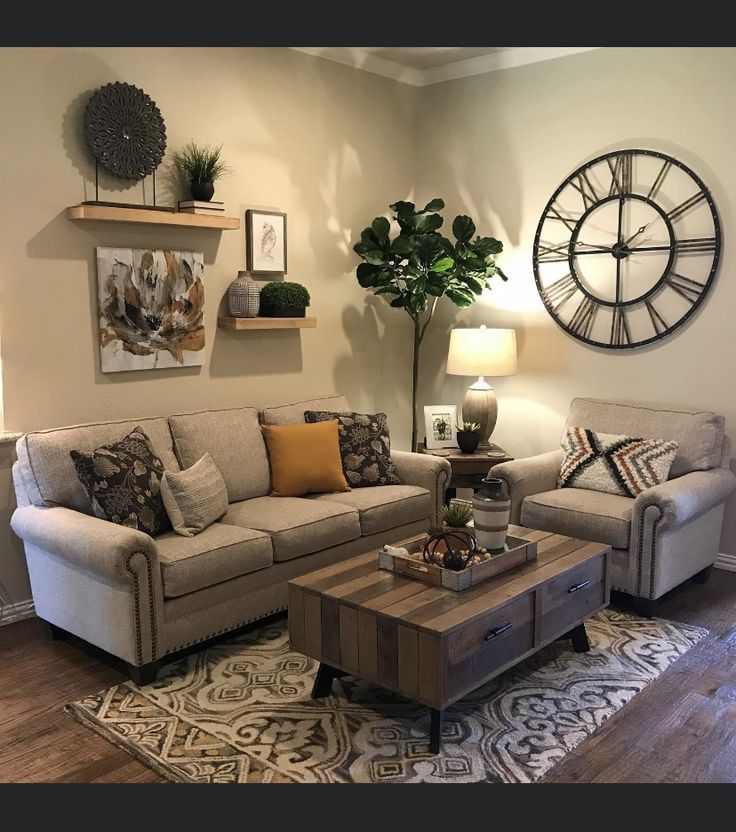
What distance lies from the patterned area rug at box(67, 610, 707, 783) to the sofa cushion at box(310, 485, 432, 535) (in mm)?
821

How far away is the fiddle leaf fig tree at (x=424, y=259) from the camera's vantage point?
4.93 m

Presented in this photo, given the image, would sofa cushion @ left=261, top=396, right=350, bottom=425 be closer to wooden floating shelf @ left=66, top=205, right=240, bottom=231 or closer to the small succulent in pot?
wooden floating shelf @ left=66, top=205, right=240, bottom=231

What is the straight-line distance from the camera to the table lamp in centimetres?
486

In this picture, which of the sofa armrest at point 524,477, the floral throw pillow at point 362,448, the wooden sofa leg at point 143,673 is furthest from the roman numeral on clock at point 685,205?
the wooden sofa leg at point 143,673

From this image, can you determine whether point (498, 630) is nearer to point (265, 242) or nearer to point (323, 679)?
point (323, 679)

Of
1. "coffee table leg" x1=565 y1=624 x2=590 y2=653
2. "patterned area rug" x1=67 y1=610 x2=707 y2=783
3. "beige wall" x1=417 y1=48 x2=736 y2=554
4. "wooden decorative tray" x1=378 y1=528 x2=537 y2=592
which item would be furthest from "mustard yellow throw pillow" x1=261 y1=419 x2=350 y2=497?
"beige wall" x1=417 y1=48 x2=736 y2=554

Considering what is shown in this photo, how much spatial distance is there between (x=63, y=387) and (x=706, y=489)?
3059 millimetres

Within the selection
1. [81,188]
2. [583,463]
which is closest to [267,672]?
[583,463]

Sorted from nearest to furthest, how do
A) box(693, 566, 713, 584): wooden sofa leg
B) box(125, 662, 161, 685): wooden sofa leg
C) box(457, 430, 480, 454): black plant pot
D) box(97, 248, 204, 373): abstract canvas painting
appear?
box(125, 662, 161, 685): wooden sofa leg < box(97, 248, 204, 373): abstract canvas painting < box(693, 566, 713, 584): wooden sofa leg < box(457, 430, 480, 454): black plant pot

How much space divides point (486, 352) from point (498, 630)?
7.61 feet

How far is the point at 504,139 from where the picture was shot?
16.9ft

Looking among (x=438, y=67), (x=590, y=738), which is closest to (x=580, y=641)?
(x=590, y=738)

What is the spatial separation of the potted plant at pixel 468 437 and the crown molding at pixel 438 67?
7.24 feet

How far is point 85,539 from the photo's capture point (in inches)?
123
